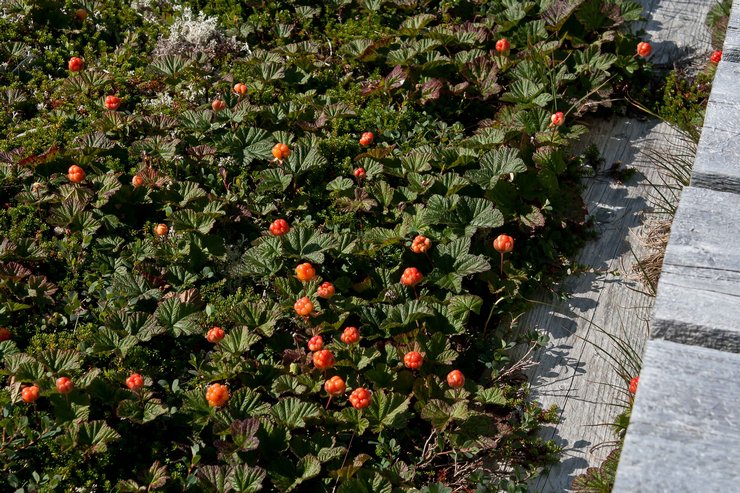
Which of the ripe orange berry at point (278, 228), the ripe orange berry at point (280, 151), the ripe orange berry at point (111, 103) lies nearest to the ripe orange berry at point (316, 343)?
the ripe orange berry at point (278, 228)

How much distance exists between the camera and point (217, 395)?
2.38 meters

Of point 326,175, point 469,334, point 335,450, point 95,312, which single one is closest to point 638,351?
point 469,334

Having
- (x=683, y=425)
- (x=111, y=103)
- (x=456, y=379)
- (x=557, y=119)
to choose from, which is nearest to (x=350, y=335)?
(x=456, y=379)

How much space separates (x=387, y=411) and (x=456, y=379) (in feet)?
0.72

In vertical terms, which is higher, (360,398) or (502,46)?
(502,46)

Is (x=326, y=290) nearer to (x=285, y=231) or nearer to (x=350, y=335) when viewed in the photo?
(x=350, y=335)

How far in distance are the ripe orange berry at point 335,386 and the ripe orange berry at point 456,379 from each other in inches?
12.2

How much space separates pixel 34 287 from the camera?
2822 mm

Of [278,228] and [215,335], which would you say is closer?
[215,335]

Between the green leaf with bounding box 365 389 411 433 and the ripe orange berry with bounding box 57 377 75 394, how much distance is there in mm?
834

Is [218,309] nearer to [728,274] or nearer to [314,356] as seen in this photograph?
[314,356]

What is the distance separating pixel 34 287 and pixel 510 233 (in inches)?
65.0

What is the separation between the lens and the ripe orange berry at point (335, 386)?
7.93ft

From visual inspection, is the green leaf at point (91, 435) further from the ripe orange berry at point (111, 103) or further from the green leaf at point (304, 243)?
the ripe orange berry at point (111, 103)
